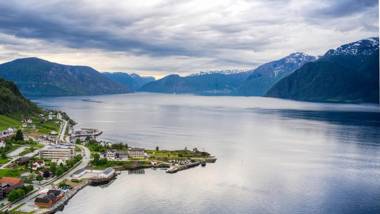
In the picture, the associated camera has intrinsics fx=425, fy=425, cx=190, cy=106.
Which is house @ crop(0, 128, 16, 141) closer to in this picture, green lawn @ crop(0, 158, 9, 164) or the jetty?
green lawn @ crop(0, 158, 9, 164)

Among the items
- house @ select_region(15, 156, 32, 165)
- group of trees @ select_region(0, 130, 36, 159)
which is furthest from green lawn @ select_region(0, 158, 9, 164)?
group of trees @ select_region(0, 130, 36, 159)

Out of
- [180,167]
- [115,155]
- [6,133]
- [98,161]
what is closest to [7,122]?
[6,133]

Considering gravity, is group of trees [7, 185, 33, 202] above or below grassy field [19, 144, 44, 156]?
below

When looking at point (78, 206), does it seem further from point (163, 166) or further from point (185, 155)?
point (185, 155)

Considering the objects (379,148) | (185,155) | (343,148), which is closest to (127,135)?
(185,155)

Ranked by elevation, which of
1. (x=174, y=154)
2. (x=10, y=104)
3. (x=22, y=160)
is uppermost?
(x=10, y=104)

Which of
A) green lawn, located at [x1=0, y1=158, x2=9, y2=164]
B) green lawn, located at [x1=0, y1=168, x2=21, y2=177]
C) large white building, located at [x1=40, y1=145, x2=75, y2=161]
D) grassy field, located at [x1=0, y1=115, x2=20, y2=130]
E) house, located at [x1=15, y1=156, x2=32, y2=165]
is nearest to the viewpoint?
green lawn, located at [x1=0, y1=168, x2=21, y2=177]

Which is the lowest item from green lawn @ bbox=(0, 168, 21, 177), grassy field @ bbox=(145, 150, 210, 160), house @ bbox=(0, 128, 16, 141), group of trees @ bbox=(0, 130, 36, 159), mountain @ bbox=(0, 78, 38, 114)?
grassy field @ bbox=(145, 150, 210, 160)

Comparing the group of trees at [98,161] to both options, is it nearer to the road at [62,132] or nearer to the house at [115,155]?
the house at [115,155]

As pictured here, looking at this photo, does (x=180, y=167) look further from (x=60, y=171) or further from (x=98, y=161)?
(x=60, y=171)
